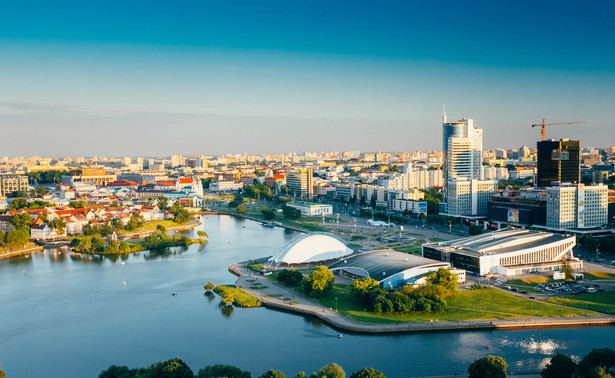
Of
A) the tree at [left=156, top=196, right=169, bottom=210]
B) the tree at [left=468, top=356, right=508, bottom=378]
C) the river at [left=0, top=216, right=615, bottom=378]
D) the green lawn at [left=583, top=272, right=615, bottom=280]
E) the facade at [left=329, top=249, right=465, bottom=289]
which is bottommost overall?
the river at [left=0, top=216, right=615, bottom=378]

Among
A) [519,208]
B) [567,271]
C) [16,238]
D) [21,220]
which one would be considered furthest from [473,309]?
[21,220]

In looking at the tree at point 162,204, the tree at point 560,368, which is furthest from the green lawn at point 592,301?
the tree at point 162,204

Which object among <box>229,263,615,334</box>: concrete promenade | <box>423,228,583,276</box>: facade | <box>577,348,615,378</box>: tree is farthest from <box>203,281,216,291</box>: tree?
<box>577,348,615,378</box>: tree

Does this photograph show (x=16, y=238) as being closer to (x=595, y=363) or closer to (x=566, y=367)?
(x=566, y=367)

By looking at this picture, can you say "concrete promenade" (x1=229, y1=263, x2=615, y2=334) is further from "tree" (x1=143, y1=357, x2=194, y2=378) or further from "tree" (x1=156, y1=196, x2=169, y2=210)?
"tree" (x1=156, y1=196, x2=169, y2=210)

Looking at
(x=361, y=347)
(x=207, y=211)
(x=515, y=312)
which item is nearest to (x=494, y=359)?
(x=361, y=347)

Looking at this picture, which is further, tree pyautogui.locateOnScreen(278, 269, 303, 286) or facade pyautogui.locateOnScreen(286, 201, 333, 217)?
facade pyautogui.locateOnScreen(286, 201, 333, 217)

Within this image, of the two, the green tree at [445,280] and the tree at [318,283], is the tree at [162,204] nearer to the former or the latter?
the tree at [318,283]
